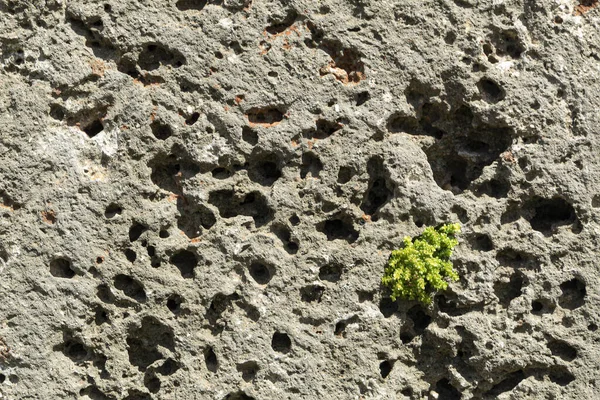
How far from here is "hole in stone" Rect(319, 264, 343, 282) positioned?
4.47 meters

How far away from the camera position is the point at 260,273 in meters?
4.47

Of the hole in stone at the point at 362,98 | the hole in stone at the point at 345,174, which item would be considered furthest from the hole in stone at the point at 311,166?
the hole in stone at the point at 362,98

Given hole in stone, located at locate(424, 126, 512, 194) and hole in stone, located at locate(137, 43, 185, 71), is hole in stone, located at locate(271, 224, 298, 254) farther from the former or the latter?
hole in stone, located at locate(137, 43, 185, 71)

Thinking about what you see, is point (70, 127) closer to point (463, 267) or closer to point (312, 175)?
point (312, 175)

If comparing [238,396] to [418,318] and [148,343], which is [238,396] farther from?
[418,318]

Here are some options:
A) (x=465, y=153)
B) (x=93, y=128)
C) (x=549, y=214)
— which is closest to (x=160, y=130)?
(x=93, y=128)

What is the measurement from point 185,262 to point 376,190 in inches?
46.7

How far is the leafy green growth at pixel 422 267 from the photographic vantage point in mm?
4402

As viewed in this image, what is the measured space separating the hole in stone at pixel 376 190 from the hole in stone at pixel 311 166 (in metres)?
0.29

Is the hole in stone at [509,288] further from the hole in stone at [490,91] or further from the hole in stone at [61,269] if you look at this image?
the hole in stone at [61,269]

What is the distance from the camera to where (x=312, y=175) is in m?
4.49

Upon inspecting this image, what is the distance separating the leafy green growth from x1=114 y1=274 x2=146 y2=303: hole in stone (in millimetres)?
1367

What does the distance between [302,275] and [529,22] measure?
2.02 m

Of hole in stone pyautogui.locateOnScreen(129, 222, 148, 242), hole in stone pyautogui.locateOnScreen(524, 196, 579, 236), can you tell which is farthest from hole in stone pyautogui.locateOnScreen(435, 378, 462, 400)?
hole in stone pyautogui.locateOnScreen(129, 222, 148, 242)
